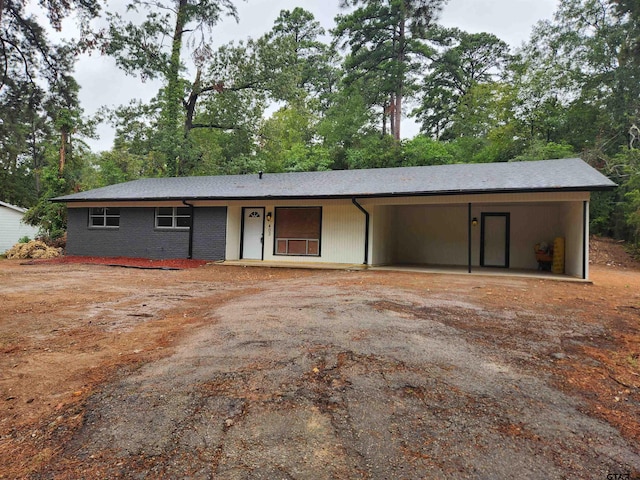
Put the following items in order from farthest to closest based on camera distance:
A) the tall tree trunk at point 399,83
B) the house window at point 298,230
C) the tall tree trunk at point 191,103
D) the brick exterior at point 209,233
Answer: the tall tree trunk at point 399,83 → the tall tree trunk at point 191,103 → the brick exterior at point 209,233 → the house window at point 298,230

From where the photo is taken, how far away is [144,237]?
1355 cm

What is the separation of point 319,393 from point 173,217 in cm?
1231

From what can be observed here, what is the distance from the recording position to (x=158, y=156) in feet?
83.4

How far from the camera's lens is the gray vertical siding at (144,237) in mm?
12852

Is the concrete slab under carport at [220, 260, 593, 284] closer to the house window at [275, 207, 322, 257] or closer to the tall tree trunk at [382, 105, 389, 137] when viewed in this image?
the house window at [275, 207, 322, 257]

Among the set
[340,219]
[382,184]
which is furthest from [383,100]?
[340,219]

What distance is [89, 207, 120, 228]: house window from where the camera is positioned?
46.0 ft

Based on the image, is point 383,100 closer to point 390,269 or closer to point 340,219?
point 340,219

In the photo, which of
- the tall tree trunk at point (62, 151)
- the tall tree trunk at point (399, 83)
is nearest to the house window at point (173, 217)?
the tall tree trunk at point (62, 151)

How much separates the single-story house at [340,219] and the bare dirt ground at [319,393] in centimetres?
645

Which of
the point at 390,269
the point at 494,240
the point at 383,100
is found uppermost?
the point at 383,100

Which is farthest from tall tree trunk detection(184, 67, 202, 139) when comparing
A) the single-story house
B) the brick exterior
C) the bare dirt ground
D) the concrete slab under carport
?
the bare dirt ground

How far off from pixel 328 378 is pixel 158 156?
1036 inches

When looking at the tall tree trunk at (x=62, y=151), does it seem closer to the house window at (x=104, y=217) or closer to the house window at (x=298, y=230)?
the house window at (x=104, y=217)
